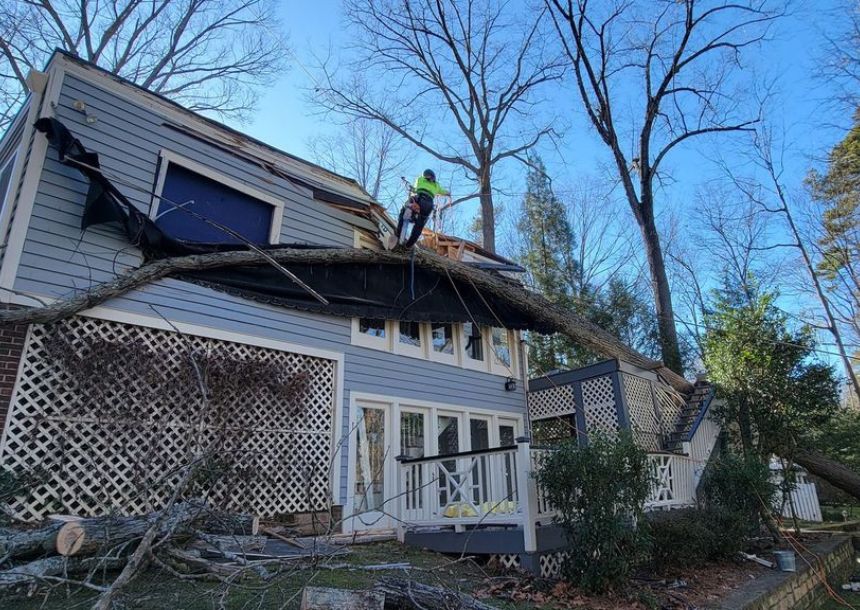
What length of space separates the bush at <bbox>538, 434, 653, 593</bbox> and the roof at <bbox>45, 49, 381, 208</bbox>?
214 inches

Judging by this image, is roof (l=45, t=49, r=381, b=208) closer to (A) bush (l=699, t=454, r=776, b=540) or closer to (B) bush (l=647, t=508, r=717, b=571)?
(B) bush (l=647, t=508, r=717, b=571)

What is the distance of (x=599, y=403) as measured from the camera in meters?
10.1

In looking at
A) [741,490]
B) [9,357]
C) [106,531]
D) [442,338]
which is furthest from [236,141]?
[741,490]

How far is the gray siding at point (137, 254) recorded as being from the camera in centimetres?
561

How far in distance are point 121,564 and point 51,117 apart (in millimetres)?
4777

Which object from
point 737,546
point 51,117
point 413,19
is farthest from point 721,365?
point 413,19

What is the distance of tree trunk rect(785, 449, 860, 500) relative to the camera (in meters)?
10.7

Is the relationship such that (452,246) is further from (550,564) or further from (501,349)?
(550,564)

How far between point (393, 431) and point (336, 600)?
4907 mm

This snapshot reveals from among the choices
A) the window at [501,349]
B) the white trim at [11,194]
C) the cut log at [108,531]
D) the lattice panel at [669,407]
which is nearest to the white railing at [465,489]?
the cut log at [108,531]

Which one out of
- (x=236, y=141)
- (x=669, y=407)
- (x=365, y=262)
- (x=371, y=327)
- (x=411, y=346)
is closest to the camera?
(x=236, y=141)

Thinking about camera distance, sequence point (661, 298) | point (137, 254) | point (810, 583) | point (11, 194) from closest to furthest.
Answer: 1. point (11, 194)
2. point (137, 254)
3. point (810, 583)
4. point (661, 298)

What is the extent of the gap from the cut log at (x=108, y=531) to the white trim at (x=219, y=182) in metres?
3.86

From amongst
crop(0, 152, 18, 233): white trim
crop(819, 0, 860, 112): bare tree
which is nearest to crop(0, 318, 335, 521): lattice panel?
crop(0, 152, 18, 233): white trim
